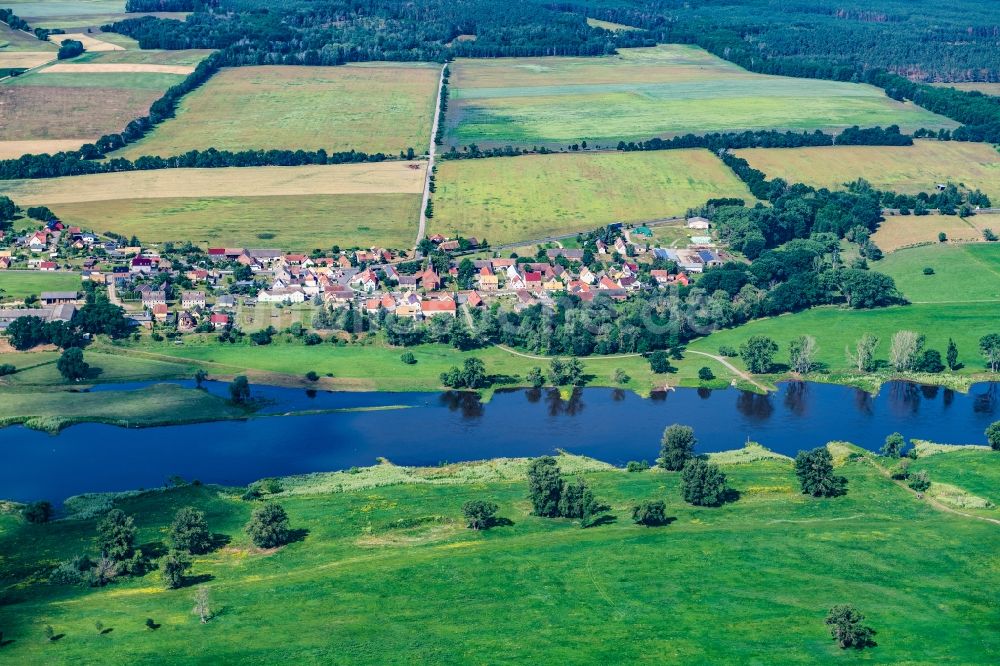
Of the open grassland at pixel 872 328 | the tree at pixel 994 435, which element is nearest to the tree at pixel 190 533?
the open grassland at pixel 872 328

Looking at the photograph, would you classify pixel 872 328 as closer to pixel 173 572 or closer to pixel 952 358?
pixel 952 358

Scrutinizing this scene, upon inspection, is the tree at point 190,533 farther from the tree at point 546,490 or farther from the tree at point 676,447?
the tree at point 676,447

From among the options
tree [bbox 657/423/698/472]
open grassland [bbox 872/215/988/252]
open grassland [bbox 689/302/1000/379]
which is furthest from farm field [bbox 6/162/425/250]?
tree [bbox 657/423/698/472]

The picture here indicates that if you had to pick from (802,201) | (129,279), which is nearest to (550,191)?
(802,201)

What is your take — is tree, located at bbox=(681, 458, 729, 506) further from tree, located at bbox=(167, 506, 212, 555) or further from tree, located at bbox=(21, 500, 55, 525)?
tree, located at bbox=(21, 500, 55, 525)

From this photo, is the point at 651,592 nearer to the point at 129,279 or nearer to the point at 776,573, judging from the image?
the point at 776,573

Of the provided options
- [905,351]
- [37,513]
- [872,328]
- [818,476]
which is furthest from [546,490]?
[872,328]
